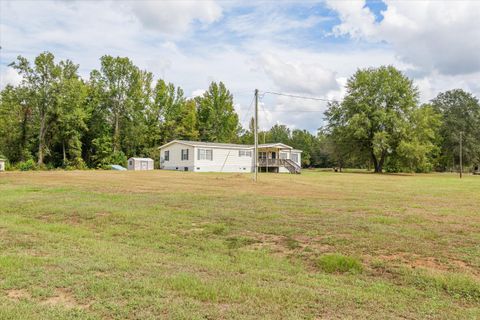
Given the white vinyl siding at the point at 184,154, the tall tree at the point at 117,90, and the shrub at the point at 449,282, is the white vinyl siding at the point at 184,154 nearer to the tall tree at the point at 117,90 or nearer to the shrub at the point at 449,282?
the tall tree at the point at 117,90

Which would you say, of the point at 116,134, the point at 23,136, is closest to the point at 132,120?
the point at 116,134

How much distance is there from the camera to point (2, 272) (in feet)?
16.8


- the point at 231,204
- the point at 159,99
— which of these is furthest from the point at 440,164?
the point at 231,204

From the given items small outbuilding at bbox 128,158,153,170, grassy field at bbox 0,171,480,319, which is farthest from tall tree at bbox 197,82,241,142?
grassy field at bbox 0,171,480,319

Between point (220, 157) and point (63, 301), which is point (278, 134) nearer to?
point (220, 157)

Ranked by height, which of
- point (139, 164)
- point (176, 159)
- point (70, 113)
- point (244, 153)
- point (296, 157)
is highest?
point (70, 113)

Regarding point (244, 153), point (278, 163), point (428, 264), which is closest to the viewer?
point (428, 264)

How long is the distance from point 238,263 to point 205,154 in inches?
1222

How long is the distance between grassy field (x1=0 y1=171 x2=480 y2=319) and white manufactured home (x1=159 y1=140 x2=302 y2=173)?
25412mm

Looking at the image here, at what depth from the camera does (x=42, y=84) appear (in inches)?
1524

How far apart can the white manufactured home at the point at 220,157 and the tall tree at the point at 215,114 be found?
14675 millimetres

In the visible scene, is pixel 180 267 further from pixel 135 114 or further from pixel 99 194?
pixel 135 114

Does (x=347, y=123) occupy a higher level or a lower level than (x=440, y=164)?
higher

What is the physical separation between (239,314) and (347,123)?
4283cm
